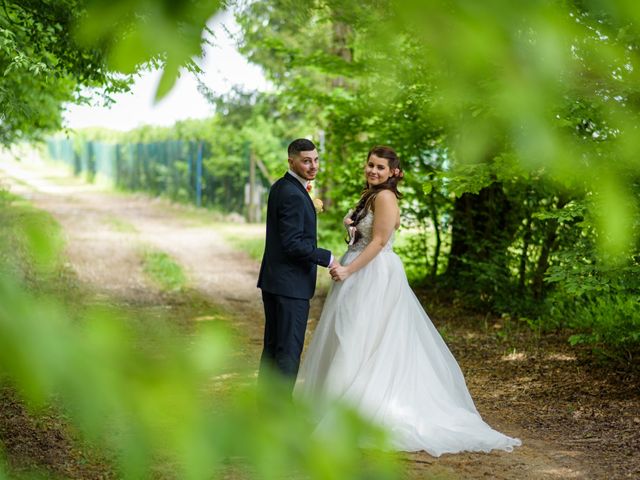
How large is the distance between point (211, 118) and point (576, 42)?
2975cm

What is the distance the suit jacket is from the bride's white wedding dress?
0.39 meters

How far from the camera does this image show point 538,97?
965 millimetres

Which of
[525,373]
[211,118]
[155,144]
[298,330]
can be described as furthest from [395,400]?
[155,144]

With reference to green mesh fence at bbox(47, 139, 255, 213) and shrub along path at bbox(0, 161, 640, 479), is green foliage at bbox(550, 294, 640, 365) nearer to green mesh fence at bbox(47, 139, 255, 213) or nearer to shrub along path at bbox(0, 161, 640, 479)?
shrub along path at bbox(0, 161, 640, 479)

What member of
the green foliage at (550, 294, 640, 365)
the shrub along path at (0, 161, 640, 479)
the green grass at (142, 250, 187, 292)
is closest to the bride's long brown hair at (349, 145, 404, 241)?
the shrub along path at (0, 161, 640, 479)

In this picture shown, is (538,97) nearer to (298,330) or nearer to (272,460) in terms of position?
(272,460)

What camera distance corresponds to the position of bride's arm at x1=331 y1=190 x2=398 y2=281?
580 cm

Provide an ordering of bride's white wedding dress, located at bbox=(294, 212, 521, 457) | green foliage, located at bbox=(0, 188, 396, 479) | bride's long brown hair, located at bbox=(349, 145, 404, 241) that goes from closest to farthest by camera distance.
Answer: green foliage, located at bbox=(0, 188, 396, 479), bride's white wedding dress, located at bbox=(294, 212, 521, 457), bride's long brown hair, located at bbox=(349, 145, 404, 241)

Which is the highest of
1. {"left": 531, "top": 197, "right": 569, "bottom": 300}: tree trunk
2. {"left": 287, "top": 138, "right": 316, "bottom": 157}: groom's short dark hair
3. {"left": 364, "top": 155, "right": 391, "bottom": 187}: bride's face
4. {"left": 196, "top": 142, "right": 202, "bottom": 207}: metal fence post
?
{"left": 196, "top": 142, "right": 202, "bottom": 207}: metal fence post

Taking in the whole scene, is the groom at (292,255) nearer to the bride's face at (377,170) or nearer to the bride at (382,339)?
the bride at (382,339)

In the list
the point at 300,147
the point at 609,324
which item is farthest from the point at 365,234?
the point at 609,324

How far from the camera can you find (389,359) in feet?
19.0

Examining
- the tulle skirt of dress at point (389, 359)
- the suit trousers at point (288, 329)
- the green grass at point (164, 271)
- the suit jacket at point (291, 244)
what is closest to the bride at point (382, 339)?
the tulle skirt of dress at point (389, 359)

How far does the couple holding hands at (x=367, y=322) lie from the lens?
550cm
